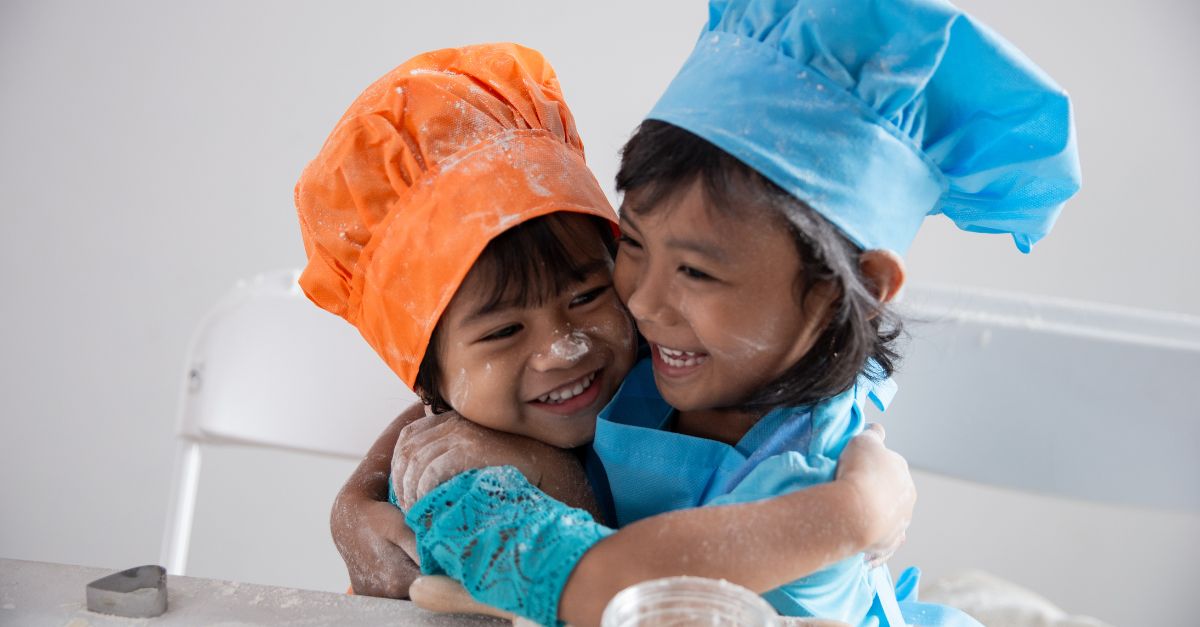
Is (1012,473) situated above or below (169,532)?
above

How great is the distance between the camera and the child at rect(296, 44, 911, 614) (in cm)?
96

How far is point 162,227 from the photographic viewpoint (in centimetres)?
257

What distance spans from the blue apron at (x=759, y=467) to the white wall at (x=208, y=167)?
1.42 m

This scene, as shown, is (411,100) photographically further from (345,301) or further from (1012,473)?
(1012,473)

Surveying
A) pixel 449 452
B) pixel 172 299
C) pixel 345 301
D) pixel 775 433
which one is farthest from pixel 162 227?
pixel 775 433

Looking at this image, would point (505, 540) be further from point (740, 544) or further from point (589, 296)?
point (589, 296)

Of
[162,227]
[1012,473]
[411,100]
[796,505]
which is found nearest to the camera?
[796,505]

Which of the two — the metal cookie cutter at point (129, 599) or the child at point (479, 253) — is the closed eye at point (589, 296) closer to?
the child at point (479, 253)

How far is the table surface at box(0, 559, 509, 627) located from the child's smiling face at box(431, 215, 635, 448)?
0.71ft

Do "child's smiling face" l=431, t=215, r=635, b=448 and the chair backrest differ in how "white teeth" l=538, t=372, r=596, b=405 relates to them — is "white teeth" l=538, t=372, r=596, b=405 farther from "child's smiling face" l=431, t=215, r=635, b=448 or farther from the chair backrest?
the chair backrest

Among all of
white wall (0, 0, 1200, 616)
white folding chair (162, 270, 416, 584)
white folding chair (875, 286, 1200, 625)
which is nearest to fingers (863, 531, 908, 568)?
white folding chair (875, 286, 1200, 625)

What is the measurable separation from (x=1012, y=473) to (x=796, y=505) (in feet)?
2.50

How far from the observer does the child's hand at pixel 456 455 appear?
0.94 metres

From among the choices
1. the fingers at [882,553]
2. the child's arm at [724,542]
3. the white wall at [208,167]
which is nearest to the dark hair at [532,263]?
the child's arm at [724,542]
